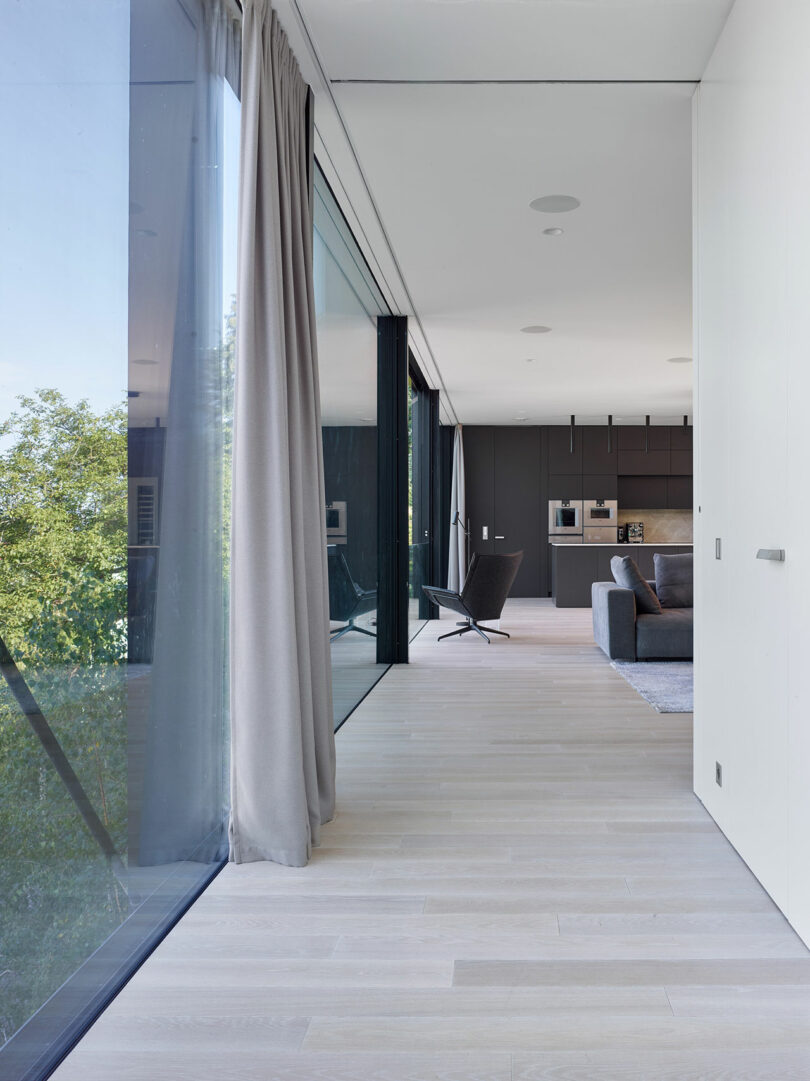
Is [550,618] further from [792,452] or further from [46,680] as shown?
[46,680]

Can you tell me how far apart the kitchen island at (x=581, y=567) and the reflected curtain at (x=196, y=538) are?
9085 millimetres

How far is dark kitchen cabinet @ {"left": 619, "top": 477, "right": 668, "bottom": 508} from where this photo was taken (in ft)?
42.7

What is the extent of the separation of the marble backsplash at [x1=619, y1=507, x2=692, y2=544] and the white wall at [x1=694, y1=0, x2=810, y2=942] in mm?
10399

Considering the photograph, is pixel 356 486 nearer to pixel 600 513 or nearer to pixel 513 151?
pixel 513 151

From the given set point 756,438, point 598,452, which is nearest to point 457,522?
point 598,452

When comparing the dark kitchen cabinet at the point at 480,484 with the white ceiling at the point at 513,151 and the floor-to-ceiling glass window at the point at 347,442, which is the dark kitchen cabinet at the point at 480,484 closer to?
the white ceiling at the point at 513,151

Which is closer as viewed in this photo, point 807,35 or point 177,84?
point 807,35

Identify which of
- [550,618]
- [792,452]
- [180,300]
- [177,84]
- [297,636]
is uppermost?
[177,84]

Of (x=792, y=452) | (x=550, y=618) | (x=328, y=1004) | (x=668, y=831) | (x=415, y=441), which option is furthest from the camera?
(x=550, y=618)

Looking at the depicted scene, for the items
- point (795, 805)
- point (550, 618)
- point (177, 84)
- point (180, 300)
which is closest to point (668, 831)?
point (795, 805)

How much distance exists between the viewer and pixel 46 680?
5.24ft

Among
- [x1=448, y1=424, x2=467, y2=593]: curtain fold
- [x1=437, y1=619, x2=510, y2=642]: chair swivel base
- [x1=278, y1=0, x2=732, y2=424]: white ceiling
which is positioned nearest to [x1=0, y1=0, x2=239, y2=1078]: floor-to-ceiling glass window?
[x1=278, y1=0, x2=732, y2=424]: white ceiling

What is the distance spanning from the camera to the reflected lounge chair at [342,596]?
13.6 feet

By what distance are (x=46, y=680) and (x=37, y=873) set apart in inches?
14.3
